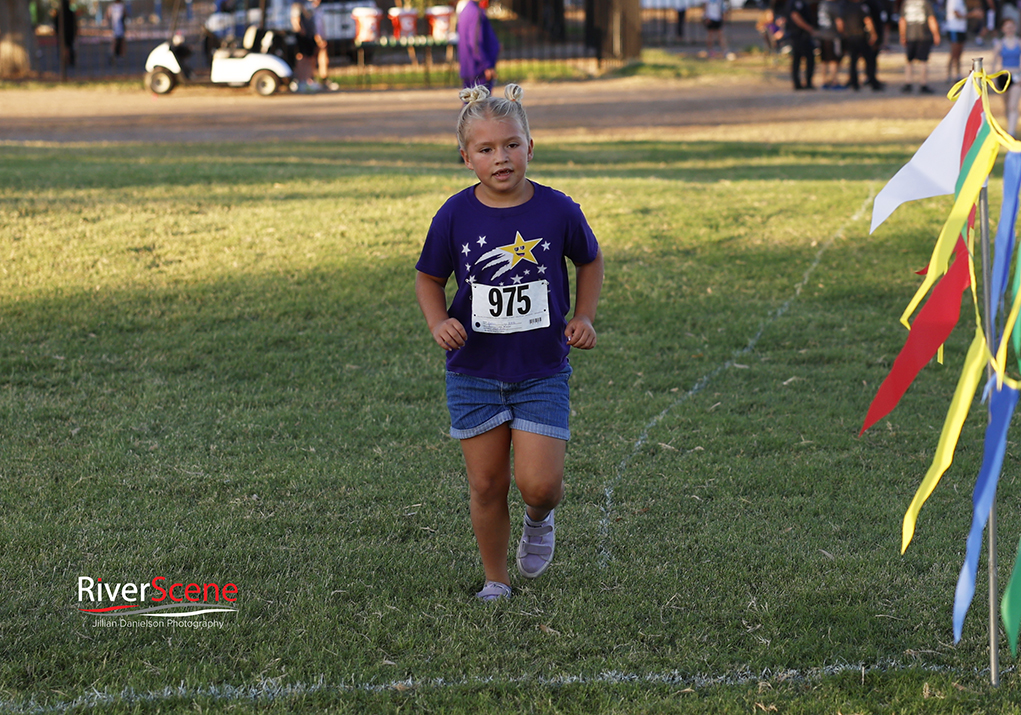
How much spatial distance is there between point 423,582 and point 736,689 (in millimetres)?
1164

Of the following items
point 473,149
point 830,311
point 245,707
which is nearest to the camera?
point 245,707

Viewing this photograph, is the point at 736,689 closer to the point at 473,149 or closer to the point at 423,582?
the point at 423,582

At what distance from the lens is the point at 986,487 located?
2500mm

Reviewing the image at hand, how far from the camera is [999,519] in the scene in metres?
4.27

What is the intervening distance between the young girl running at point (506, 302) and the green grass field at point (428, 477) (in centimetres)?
54

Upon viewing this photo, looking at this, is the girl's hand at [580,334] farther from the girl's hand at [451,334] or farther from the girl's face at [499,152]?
the girl's face at [499,152]

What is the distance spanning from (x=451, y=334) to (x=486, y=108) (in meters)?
0.69

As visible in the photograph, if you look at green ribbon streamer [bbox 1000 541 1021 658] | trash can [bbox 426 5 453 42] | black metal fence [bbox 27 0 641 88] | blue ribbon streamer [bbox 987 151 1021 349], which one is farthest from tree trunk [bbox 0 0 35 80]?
green ribbon streamer [bbox 1000 541 1021 658]

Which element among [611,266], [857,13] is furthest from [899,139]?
[611,266]

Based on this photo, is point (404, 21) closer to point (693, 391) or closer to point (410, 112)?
point (410, 112)

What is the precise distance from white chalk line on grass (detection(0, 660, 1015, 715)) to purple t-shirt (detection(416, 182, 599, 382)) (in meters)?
0.92

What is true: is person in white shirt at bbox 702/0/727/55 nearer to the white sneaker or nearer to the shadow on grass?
the shadow on grass

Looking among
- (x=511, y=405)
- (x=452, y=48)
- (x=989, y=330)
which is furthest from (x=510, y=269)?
(x=452, y=48)

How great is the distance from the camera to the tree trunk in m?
28.5
